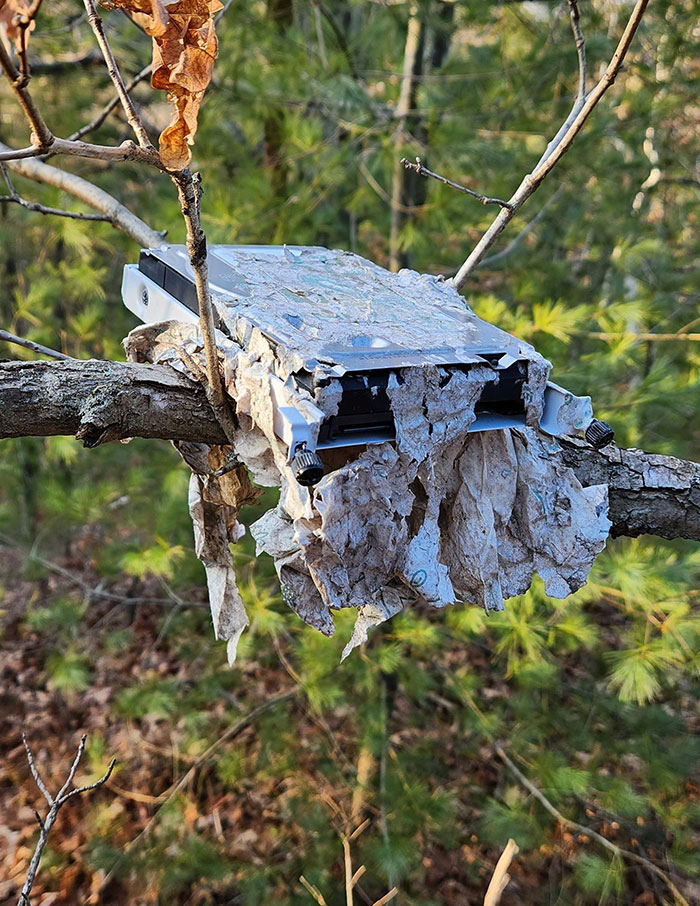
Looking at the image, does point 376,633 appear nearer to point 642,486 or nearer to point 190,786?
point 190,786

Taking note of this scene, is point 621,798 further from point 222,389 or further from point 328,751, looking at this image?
point 222,389

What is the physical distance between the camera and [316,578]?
0.77 metres

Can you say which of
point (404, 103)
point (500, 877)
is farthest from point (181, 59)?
point (404, 103)

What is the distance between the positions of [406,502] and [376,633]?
1.51m

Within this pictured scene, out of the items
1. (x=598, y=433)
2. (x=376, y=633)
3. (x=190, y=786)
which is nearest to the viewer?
(x=598, y=433)

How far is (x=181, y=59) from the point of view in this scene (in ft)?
1.89

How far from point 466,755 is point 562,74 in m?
2.63

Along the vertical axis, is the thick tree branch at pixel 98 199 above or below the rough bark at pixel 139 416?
above

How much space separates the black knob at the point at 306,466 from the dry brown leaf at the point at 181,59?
294mm

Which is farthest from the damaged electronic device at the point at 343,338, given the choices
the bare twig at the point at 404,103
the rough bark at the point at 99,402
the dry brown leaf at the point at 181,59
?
the bare twig at the point at 404,103

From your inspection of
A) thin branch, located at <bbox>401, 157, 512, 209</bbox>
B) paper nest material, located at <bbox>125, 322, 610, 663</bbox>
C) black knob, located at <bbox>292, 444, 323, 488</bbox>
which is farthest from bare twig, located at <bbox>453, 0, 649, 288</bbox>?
black knob, located at <bbox>292, 444, 323, 488</bbox>

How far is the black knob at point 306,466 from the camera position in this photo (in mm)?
695

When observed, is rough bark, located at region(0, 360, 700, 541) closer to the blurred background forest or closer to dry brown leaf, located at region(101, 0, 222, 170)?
dry brown leaf, located at region(101, 0, 222, 170)

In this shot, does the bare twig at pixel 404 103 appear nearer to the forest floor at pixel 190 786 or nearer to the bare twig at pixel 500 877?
the forest floor at pixel 190 786
